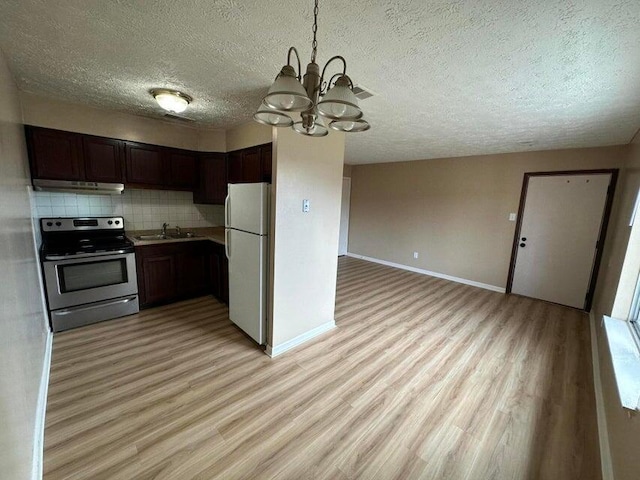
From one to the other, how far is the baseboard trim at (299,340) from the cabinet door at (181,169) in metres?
2.50

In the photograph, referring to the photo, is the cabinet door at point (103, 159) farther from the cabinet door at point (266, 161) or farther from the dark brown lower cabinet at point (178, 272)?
the cabinet door at point (266, 161)

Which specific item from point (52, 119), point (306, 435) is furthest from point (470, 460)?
point (52, 119)

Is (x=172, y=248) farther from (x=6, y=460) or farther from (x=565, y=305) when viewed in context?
(x=565, y=305)

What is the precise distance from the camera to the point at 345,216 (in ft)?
22.1

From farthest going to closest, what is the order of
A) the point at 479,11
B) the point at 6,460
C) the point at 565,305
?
the point at 565,305, the point at 479,11, the point at 6,460

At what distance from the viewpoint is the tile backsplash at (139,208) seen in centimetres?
304

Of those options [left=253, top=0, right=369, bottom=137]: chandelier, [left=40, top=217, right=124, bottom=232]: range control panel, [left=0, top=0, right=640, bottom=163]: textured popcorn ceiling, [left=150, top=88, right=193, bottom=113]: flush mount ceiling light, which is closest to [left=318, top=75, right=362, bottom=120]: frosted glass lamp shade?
[left=253, top=0, right=369, bottom=137]: chandelier

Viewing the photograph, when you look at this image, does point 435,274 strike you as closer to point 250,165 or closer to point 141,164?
point 250,165

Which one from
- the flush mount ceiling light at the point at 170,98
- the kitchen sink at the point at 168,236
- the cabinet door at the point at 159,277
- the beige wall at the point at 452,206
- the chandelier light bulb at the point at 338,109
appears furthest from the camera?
the beige wall at the point at 452,206

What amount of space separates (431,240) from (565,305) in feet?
7.30

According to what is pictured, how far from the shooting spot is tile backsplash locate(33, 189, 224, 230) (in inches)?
120

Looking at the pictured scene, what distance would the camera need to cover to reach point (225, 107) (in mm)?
2611

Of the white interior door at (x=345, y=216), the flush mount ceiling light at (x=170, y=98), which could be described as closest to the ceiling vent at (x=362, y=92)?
the flush mount ceiling light at (x=170, y=98)

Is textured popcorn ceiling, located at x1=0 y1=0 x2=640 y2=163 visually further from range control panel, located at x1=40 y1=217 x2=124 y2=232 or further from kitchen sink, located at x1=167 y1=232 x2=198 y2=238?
kitchen sink, located at x1=167 y1=232 x2=198 y2=238
